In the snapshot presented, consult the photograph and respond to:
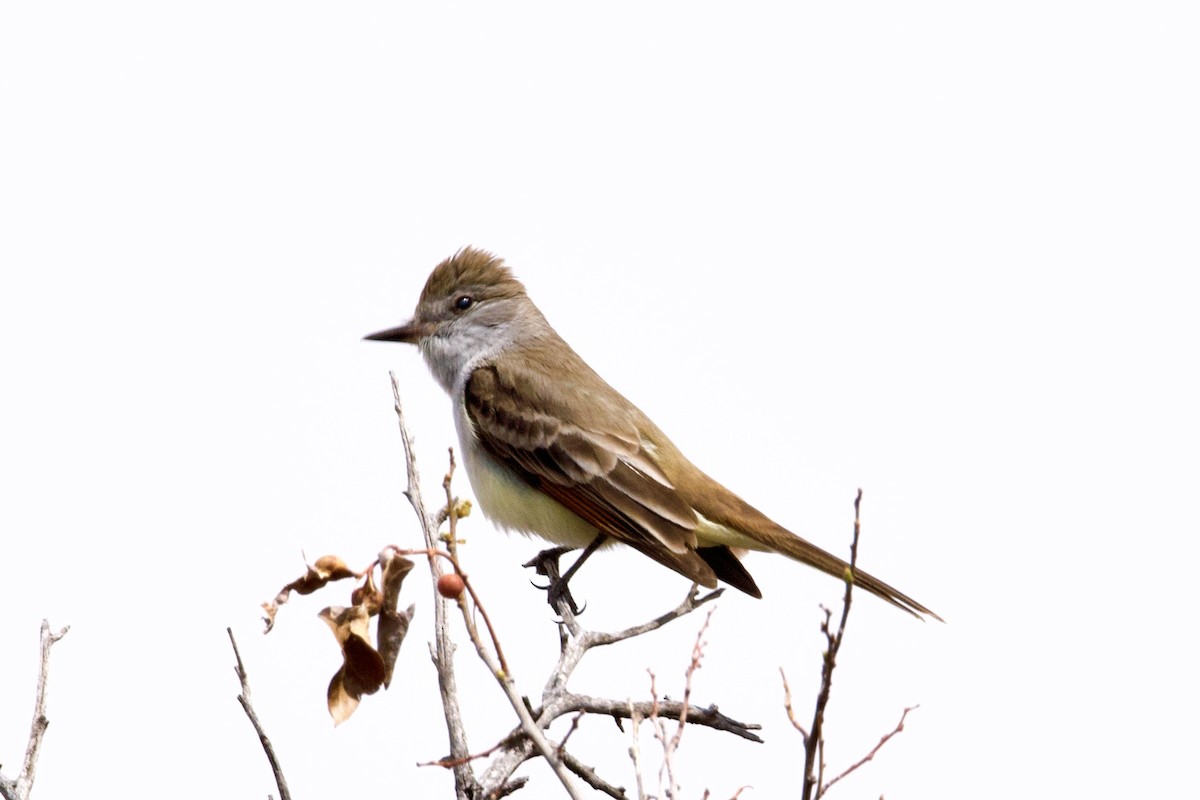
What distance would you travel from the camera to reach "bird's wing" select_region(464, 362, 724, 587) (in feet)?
22.3

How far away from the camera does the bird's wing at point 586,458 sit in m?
6.79

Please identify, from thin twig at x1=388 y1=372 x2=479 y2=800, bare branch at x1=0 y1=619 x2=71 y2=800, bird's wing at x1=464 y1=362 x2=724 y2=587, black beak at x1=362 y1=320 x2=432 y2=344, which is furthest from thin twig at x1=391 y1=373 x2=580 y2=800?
black beak at x1=362 y1=320 x2=432 y2=344

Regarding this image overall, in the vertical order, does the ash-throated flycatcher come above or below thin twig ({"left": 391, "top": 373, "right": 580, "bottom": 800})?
above

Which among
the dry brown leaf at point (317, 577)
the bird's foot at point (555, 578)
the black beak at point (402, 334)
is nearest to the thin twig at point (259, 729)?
the dry brown leaf at point (317, 577)

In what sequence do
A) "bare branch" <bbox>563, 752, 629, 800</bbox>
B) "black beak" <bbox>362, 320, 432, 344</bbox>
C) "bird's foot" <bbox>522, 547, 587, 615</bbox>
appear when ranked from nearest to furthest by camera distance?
1. "bare branch" <bbox>563, 752, 629, 800</bbox>
2. "bird's foot" <bbox>522, 547, 587, 615</bbox>
3. "black beak" <bbox>362, 320, 432, 344</bbox>

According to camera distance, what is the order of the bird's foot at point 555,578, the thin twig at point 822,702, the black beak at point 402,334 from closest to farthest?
the thin twig at point 822,702 → the bird's foot at point 555,578 → the black beak at point 402,334

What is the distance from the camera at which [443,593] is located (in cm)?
367

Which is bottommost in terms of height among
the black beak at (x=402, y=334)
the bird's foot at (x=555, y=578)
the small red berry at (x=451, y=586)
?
the small red berry at (x=451, y=586)

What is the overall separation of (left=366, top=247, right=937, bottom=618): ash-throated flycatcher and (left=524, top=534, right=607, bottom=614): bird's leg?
70mm

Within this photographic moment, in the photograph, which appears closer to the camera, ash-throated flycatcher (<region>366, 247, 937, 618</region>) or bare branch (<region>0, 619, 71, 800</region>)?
bare branch (<region>0, 619, 71, 800</region>)

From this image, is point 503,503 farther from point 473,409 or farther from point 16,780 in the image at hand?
point 16,780

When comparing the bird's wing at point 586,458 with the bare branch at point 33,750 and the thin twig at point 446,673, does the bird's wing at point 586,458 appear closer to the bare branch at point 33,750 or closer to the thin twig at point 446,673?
the thin twig at point 446,673

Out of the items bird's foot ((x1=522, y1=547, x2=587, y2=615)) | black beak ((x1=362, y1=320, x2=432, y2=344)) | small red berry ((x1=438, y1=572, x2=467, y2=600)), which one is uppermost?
→ black beak ((x1=362, y1=320, x2=432, y2=344))

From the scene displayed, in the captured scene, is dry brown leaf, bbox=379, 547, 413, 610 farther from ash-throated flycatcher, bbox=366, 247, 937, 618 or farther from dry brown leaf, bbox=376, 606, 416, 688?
ash-throated flycatcher, bbox=366, 247, 937, 618
